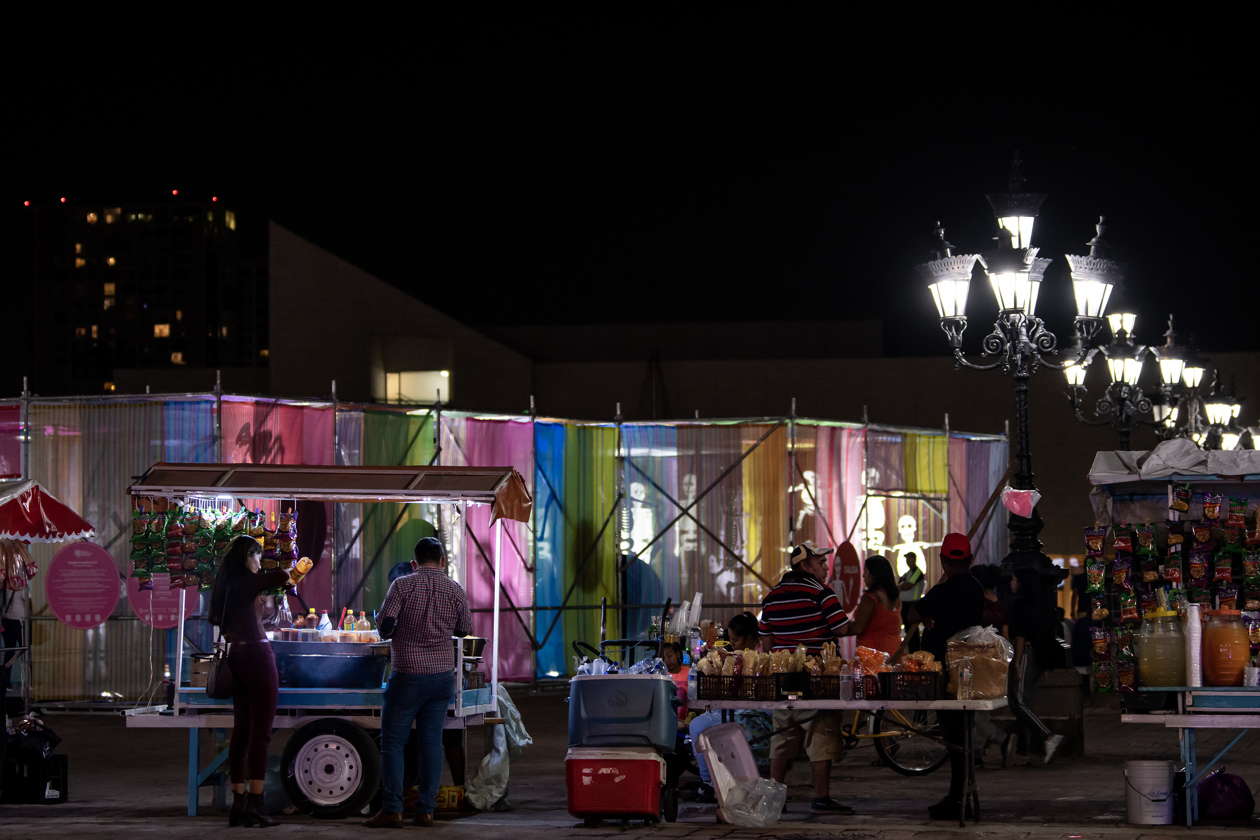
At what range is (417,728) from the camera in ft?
30.3

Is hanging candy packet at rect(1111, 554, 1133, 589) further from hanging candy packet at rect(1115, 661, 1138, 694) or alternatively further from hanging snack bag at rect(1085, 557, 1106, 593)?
hanging candy packet at rect(1115, 661, 1138, 694)

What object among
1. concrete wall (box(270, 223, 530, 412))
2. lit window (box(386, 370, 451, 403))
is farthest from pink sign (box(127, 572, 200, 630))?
lit window (box(386, 370, 451, 403))

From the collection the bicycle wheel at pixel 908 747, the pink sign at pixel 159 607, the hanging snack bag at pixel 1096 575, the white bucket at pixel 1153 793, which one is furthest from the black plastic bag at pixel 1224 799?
the pink sign at pixel 159 607

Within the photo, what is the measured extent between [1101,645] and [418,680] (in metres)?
4.29

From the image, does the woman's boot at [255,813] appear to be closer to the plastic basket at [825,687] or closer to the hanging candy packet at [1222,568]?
the plastic basket at [825,687]

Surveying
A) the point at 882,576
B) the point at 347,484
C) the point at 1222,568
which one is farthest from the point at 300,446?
the point at 1222,568

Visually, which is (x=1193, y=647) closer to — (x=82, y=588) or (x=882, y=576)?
(x=882, y=576)

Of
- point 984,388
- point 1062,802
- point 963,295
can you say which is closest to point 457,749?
point 1062,802

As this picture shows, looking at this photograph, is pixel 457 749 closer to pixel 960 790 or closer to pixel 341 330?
pixel 960 790

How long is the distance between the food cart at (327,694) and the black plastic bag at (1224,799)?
460 centimetres

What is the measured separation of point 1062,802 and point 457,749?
4133 mm

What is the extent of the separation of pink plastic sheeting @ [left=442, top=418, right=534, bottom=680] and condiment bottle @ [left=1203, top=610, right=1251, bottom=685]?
35.2ft

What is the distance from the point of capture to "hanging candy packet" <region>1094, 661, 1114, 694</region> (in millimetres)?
9016

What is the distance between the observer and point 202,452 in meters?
16.6
